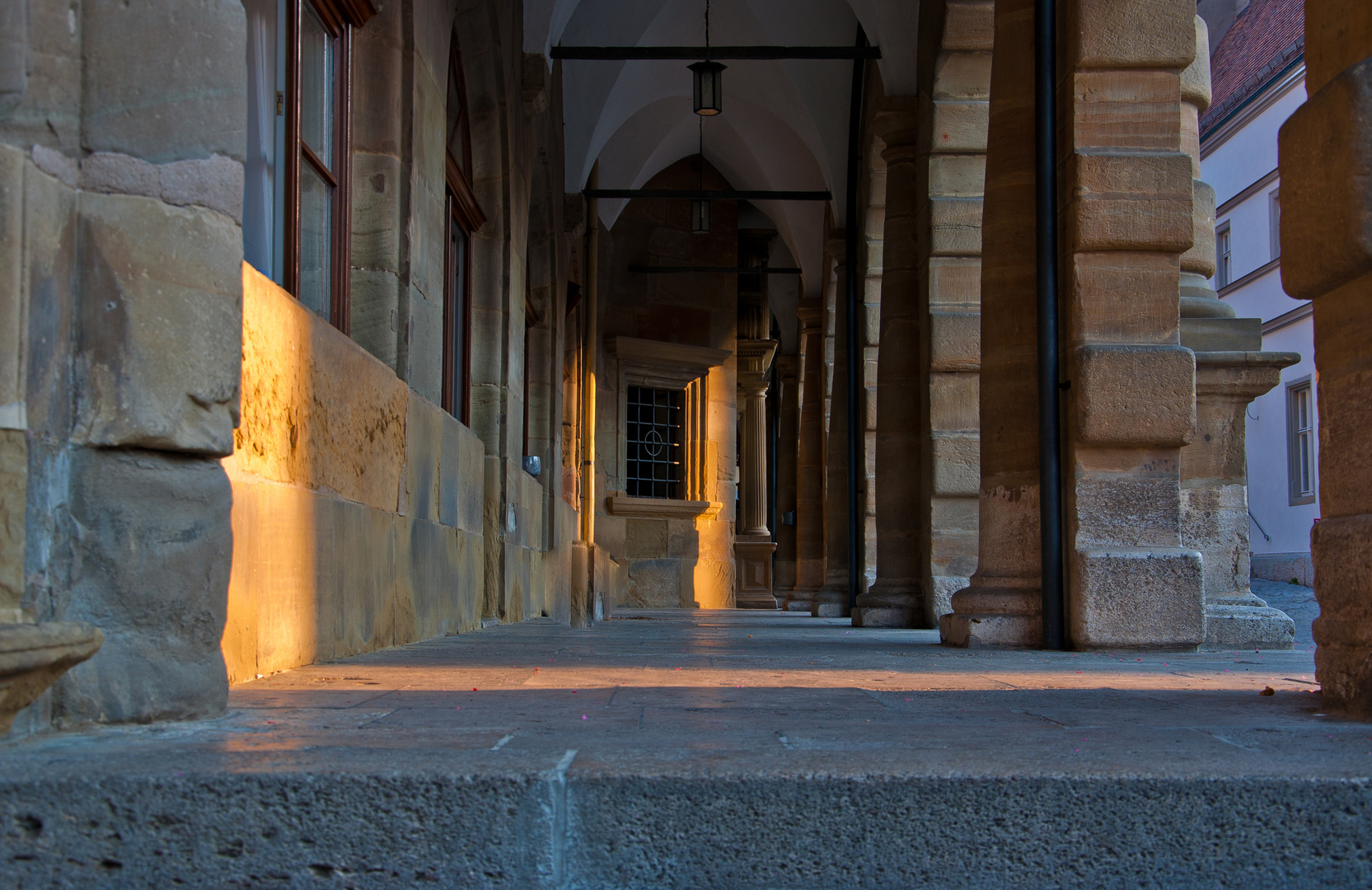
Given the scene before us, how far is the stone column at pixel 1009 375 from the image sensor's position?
17.0 feet

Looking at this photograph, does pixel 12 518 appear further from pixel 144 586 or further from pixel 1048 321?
pixel 1048 321

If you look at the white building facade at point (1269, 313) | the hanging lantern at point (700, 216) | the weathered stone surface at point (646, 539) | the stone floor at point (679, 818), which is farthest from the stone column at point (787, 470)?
the stone floor at point (679, 818)

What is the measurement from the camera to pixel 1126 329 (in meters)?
5.00

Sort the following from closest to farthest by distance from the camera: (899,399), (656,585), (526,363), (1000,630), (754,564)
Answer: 1. (1000,630)
2. (899,399)
3. (526,363)
4. (656,585)
5. (754,564)

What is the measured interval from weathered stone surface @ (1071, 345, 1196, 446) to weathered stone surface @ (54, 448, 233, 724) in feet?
12.3

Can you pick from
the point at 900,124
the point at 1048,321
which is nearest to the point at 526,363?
the point at 900,124

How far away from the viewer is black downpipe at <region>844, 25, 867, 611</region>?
1055 centimetres

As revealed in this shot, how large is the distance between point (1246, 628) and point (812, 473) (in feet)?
32.6

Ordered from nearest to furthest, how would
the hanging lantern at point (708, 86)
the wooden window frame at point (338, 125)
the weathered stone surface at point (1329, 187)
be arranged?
1. the weathered stone surface at point (1329, 187)
2. the wooden window frame at point (338, 125)
3. the hanging lantern at point (708, 86)

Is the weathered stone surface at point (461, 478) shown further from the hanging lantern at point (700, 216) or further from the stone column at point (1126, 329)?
the hanging lantern at point (700, 216)

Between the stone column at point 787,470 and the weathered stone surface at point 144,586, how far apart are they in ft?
61.1

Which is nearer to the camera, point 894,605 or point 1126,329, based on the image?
point 1126,329


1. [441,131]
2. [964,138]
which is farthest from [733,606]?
[441,131]

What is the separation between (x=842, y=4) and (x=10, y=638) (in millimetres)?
10374
